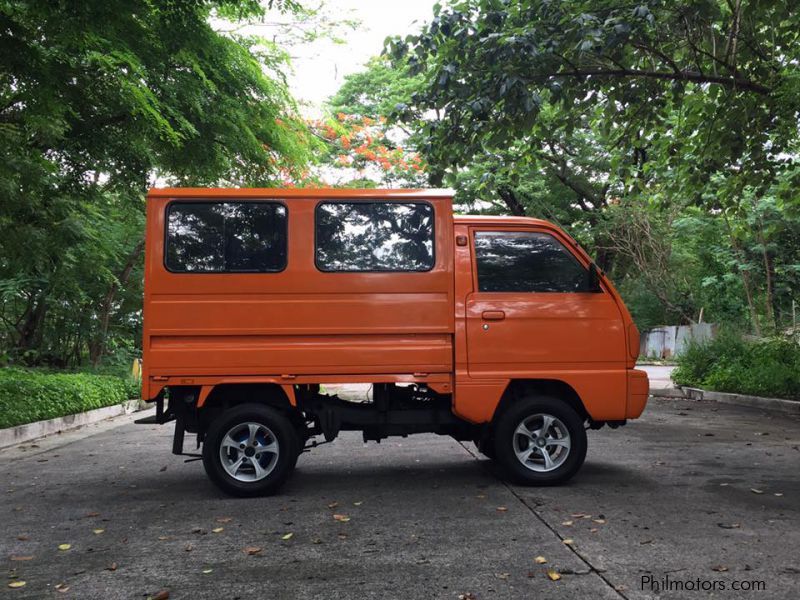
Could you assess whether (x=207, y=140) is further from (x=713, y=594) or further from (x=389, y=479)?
(x=713, y=594)

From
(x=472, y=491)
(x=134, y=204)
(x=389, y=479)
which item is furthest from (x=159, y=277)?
(x=134, y=204)

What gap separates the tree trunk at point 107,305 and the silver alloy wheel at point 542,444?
1210 centimetres

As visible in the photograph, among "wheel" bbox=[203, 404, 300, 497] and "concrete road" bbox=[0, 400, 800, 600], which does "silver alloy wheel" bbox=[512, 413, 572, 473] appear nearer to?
"concrete road" bbox=[0, 400, 800, 600]

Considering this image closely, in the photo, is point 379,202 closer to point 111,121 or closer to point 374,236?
point 374,236

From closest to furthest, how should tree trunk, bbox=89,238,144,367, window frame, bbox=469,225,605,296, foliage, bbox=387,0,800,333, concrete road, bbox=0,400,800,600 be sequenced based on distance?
Result: concrete road, bbox=0,400,800,600 < window frame, bbox=469,225,605,296 < foliage, bbox=387,0,800,333 < tree trunk, bbox=89,238,144,367

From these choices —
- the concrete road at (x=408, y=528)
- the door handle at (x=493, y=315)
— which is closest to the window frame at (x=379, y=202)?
the door handle at (x=493, y=315)

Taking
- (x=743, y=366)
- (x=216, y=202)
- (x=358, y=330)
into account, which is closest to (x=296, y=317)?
(x=358, y=330)

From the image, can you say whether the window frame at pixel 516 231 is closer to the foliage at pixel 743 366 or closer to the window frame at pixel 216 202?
the window frame at pixel 216 202

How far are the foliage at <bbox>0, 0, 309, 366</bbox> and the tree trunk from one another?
2.11 ft

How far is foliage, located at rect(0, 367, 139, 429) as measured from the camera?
34.5 ft

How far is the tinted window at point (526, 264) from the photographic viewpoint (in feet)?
21.4

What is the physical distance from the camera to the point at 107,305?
16641mm

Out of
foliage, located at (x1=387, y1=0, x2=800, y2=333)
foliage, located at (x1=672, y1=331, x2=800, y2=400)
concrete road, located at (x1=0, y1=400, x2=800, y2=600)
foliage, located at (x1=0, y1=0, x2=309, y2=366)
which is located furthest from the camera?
foliage, located at (x1=672, y1=331, x2=800, y2=400)

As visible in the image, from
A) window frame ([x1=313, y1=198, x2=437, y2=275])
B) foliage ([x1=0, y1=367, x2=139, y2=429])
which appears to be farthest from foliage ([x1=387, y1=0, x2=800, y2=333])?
foliage ([x1=0, y1=367, x2=139, y2=429])
